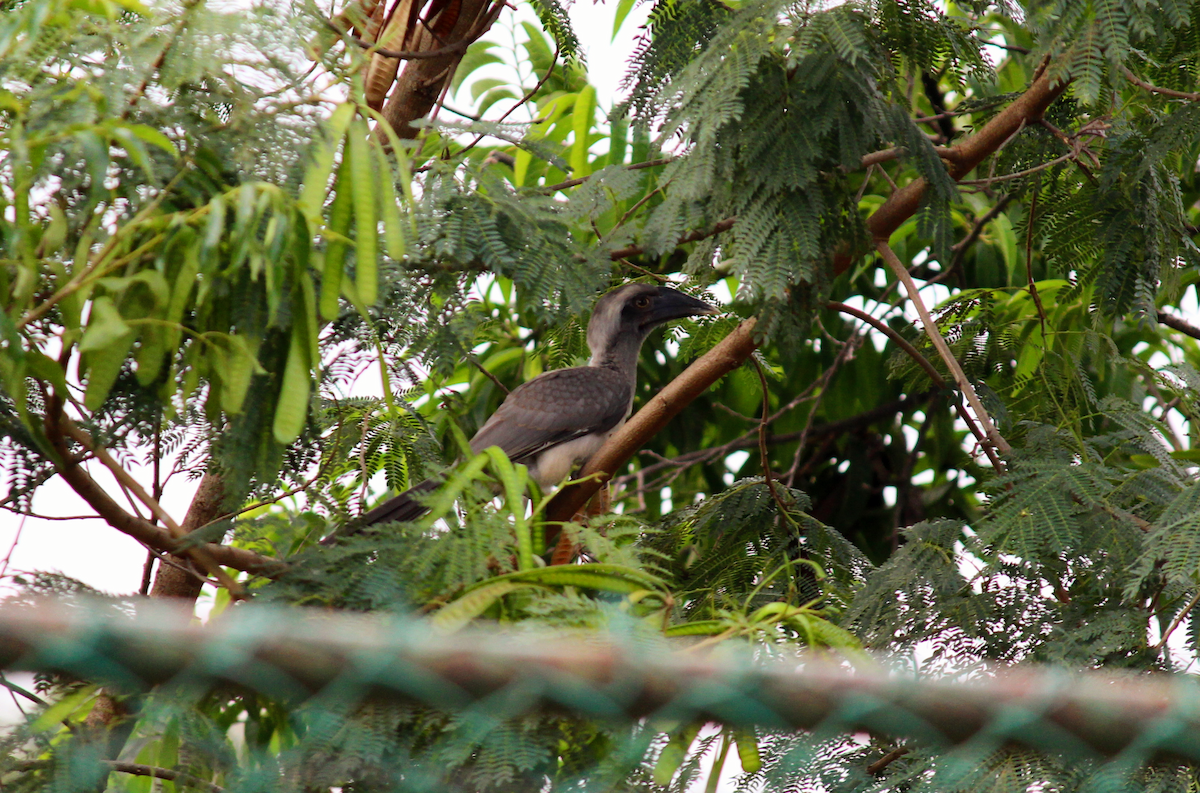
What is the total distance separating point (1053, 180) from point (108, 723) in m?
3.58

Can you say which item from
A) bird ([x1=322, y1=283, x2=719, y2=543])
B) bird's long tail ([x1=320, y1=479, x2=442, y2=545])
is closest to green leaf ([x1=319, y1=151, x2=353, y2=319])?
bird's long tail ([x1=320, y1=479, x2=442, y2=545])

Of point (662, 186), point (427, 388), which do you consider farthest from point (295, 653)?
point (427, 388)

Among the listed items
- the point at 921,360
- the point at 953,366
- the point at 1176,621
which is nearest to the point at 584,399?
the point at 921,360

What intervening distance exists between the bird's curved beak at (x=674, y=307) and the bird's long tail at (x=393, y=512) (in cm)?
174

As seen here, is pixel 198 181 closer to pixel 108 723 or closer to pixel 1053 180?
pixel 108 723

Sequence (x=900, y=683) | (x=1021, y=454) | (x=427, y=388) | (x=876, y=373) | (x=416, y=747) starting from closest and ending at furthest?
(x=900, y=683) → (x=416, y=747) → (x=1021, y=454) → (x=427, y=388) → (x=876, y=373)

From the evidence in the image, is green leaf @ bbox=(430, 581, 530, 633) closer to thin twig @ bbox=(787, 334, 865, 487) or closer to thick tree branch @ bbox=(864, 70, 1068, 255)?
thick tree branch @ bbox=(864, 70, 1068, 255)

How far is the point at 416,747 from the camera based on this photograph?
86.4 inches

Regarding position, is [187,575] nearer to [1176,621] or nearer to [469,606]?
[469,606]

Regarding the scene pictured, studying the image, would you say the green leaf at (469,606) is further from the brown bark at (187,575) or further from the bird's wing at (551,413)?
the bird's wing at (551,413)

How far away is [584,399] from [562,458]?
11.6 inches

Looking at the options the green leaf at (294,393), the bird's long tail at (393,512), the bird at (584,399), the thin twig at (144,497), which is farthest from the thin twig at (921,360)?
the thin twig at (144,497)

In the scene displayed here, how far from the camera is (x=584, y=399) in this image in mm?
5031

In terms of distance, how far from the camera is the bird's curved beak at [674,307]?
485 cm
